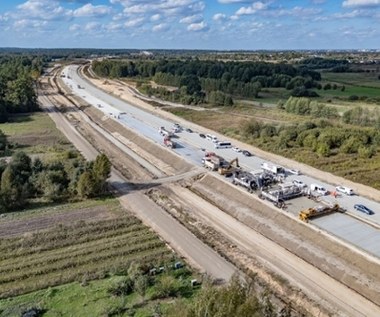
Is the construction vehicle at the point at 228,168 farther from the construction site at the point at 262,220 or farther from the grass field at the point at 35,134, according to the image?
the grass field at the point at 35,134

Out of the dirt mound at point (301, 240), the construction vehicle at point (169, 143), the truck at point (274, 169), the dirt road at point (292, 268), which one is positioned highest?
the construction vehicle at point (169, 143)

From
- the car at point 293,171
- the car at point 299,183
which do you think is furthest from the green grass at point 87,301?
the car at point 293,171

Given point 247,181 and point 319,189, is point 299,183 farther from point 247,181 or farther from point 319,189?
point 247,181

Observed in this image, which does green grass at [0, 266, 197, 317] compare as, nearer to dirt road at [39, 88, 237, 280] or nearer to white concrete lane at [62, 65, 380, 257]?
dirt road at [39, 88, 237, 280]

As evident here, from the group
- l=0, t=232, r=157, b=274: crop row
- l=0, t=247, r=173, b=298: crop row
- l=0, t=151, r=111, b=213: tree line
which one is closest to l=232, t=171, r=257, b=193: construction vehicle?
l=0, t=232, r=157, b=274: crop row

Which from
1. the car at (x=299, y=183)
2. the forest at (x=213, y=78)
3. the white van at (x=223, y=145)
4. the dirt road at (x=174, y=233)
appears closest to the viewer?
the dirt road at (x=174, y=233)

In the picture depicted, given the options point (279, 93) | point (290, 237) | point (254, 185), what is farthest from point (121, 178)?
point (279, 93)

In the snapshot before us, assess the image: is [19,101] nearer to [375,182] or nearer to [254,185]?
[254,185]
